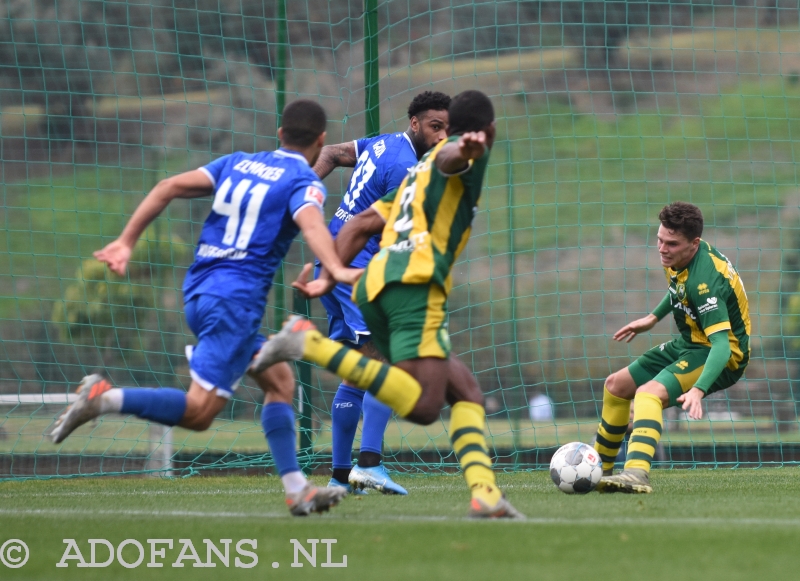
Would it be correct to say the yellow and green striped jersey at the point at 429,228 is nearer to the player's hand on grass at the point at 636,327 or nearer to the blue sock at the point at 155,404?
the blue sock at the point at 155,404

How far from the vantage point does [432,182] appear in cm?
444

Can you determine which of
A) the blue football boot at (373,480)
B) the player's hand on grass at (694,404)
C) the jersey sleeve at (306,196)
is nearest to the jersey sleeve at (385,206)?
the jersey sleeve at (306,196)

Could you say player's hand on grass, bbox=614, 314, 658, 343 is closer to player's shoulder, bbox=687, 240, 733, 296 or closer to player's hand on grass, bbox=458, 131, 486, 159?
player's shoulder, bbox=687, 240, 733, 296

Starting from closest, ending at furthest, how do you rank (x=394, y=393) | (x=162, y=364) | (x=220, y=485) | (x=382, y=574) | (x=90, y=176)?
(x=382, y=574) → (x=394, y=393) → (x=220, y=485) → (x=162, y=364) → (x=90, y=176)

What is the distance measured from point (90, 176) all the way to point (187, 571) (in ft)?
45.6

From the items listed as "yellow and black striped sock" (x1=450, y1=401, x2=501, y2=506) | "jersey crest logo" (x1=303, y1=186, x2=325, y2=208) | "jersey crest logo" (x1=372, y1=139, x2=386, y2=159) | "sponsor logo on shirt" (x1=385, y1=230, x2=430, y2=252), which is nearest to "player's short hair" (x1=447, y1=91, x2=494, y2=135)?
"sponsor logo on shirt" (x1=385, y1=230, x2=430, y2=252)

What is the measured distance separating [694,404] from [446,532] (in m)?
1.91

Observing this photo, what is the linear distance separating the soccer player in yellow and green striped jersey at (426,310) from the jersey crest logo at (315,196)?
12.3 inches

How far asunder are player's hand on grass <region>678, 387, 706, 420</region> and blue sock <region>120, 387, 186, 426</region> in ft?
7.93

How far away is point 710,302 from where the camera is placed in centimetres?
573

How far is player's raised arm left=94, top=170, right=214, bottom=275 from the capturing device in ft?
14.0

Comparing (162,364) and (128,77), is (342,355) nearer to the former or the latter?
(162,364)

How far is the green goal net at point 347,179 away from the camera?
8.92 m

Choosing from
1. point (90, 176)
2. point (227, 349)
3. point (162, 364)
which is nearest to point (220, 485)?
point (227, 349)
